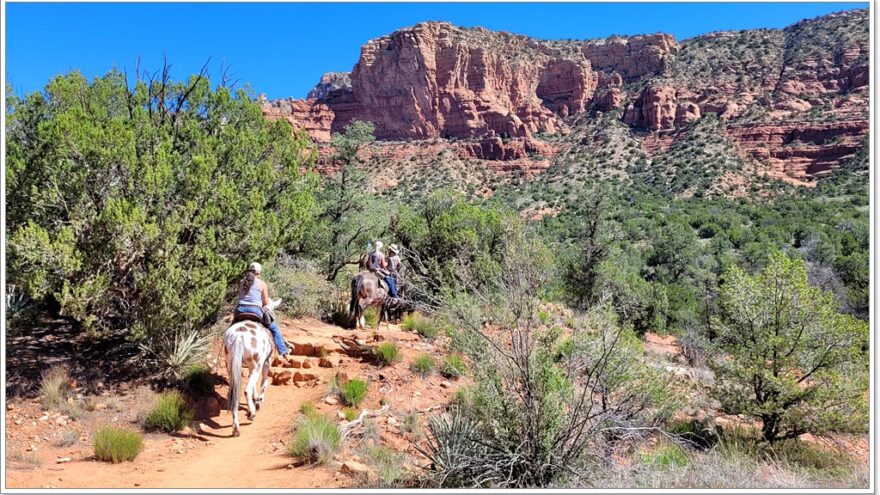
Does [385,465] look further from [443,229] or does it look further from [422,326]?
[443,229]

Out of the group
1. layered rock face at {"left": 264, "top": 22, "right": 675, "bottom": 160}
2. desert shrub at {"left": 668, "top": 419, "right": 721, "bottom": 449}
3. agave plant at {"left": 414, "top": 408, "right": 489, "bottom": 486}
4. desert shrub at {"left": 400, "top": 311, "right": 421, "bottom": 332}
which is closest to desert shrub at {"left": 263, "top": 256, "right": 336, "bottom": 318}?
desert shrub at {"left": 400, "top": 311, "right": 421, "bottom": 332}

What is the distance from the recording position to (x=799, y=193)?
58719 mm

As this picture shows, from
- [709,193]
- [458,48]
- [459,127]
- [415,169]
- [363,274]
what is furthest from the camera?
[458,48]

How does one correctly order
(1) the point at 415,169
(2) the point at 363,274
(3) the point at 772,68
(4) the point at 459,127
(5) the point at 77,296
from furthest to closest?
(4) the point at 459,127
(3) the point at 772,68
(1) the point at 415,169
(2) the point at 363,274
(5) the point at 77,296

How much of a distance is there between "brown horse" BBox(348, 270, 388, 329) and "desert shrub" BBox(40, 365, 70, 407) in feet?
18.8

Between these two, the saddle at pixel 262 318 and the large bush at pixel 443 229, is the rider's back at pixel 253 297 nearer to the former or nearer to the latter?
the saddle at pixel 262 318

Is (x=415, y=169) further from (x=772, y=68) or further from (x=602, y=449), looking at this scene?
(x=602, y=449)

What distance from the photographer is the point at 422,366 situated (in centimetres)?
997

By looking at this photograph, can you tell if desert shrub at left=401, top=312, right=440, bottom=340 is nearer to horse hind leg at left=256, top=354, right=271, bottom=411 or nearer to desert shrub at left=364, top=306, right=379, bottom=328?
desert shrub at left=364, top=306, right=379, bottom=328

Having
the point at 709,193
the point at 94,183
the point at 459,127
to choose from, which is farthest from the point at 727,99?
the point at 94,183

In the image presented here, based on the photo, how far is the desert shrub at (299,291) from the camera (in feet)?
41.4

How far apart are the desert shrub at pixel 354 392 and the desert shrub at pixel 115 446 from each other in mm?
2941

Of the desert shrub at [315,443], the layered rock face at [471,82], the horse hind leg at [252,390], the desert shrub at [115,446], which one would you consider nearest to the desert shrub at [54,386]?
the desert shrub at [115,446]

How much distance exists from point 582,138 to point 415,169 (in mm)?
26994
